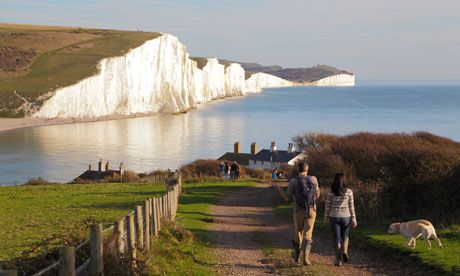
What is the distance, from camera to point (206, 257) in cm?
1325

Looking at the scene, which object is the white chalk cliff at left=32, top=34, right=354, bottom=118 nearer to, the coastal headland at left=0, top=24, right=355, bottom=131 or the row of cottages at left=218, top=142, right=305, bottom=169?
the coastal headland at left=0, top=24, right=355, bottom=131

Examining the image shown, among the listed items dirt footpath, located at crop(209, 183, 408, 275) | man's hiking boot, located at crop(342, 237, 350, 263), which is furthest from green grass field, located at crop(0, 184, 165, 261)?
man's hiking boot, located at crop(342, 237, 350, 263)

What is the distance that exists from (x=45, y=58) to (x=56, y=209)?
11609 cm

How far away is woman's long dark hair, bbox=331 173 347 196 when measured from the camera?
1156cm

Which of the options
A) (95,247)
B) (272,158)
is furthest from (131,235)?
(272,158)

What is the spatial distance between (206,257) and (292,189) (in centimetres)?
259

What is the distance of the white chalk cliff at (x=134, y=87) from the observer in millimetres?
117875

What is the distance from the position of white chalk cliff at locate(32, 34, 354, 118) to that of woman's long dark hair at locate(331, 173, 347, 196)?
107 m

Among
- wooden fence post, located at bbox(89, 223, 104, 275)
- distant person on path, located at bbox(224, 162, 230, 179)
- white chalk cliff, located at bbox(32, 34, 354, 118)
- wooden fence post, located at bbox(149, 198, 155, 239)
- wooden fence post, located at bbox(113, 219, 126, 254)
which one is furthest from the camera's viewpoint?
white chalk cliff, located at bbox(32, 34, 354, 118)

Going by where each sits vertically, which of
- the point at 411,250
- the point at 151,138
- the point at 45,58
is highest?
the point at 45,58

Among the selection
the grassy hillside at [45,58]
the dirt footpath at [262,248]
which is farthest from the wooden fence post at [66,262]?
the grassy hillside at [45,58]

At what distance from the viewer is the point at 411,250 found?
1280cm

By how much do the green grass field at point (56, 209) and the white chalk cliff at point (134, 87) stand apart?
8494 centimetres

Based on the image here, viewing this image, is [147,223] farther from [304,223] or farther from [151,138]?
[151,138]
